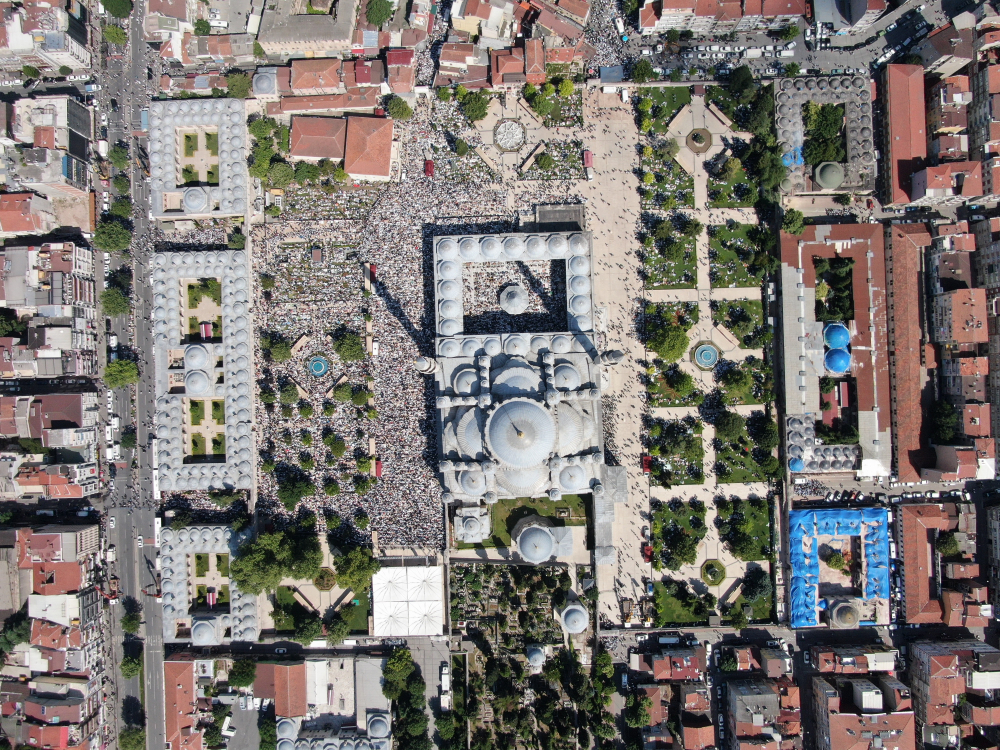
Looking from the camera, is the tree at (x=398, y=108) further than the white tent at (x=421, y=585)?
Yes

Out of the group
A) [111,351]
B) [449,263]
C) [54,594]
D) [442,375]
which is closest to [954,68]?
[449,263]

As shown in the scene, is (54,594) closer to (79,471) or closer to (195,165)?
(79,471)

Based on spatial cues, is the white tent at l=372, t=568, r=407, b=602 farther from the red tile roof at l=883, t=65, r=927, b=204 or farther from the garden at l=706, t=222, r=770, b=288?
the red tile roof at l=883, t=65, r=927, b=204

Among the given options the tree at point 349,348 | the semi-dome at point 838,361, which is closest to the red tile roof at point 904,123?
the semi-dome at point 838,361

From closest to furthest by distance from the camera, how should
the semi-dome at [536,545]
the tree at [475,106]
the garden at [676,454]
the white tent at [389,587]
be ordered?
1. the semi-dome at [536,545]
2. the white tent at [389,587]
3. the tree at [475,106]
4. the garden at [676,454]

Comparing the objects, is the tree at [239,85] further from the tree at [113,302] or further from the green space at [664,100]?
the green space at [664,100]

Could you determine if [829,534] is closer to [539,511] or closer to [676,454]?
[676,454]
